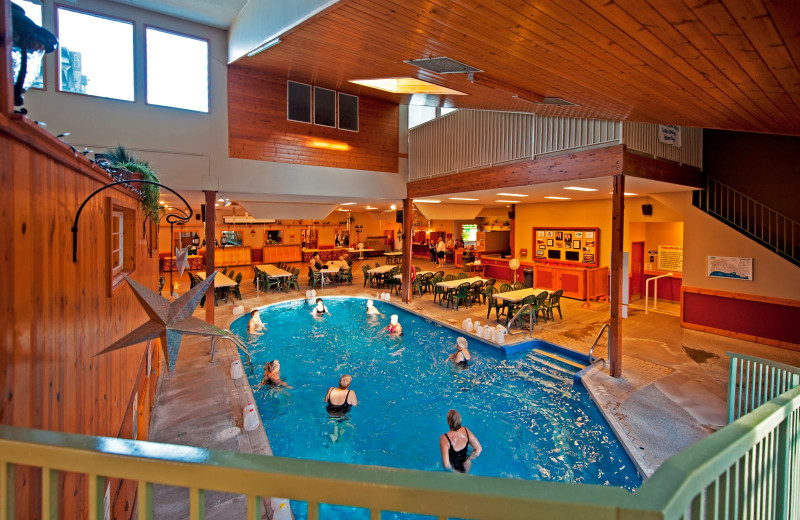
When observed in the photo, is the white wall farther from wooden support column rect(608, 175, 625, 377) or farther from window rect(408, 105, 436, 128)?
wooden support column rect(608, 175, 625, 377)

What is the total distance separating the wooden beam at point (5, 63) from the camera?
116cm

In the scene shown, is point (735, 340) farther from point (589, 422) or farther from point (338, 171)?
point (338, 171)

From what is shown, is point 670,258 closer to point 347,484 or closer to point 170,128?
point 347,484

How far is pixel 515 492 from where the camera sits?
704 millimetres

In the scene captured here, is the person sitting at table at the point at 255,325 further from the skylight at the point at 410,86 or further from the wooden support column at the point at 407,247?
the skylight at the point at 410,86

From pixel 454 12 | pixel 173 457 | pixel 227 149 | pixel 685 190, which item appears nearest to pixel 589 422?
pixel 454 12

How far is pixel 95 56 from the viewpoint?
320 inches

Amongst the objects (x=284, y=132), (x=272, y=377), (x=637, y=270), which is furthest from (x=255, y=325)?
(x=637, y=270)

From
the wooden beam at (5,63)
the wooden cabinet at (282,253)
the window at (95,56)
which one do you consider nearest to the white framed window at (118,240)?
the wooden beam at (5,63)

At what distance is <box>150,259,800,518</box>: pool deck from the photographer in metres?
4.64

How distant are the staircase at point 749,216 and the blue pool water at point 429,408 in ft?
21.8

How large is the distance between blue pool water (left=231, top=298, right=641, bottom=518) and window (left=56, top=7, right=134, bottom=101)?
22.4 feet

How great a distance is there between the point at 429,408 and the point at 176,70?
33.0 ft

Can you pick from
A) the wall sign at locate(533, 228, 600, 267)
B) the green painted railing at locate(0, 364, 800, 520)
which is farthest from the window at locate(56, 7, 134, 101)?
the wall sign at locate(533, 228, 600, 267)
